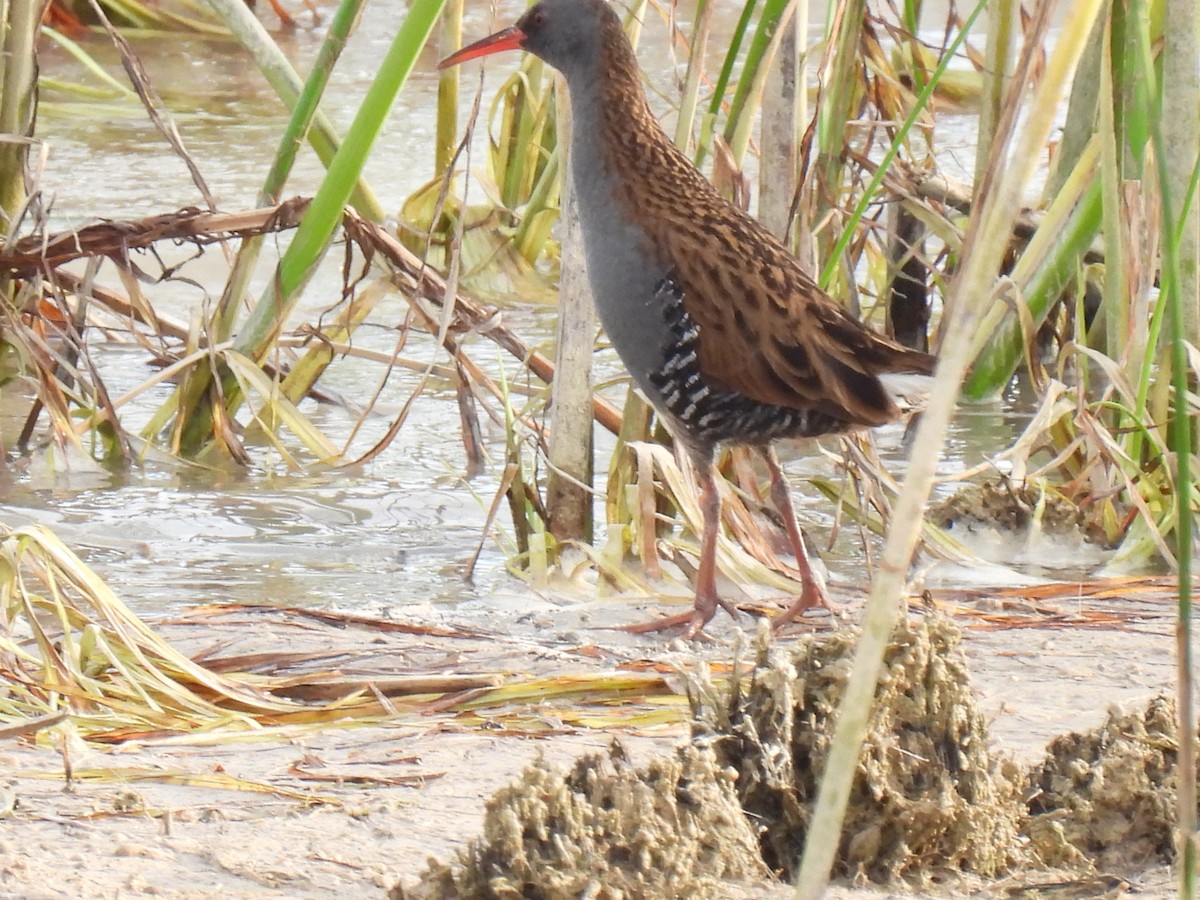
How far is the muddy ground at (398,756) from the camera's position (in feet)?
5.74

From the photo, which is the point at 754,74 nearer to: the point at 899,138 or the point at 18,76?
the point at 899,138

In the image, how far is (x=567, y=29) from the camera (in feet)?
11.0

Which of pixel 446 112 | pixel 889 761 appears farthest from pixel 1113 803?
pixel 446 112

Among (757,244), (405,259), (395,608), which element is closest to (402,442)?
(405,259)

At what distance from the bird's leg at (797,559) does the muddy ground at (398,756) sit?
0.05 meters

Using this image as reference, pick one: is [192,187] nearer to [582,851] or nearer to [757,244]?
[757,244]

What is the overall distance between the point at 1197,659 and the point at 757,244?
1065 mm

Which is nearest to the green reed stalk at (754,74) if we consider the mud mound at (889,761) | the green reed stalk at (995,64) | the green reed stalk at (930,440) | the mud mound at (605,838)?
the green reed stalk at (995,64)

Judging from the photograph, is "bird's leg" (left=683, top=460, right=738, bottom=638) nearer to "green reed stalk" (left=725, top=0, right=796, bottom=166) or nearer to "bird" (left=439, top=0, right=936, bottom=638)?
"bird" (left=439, top=0, right=936, bottom=638)

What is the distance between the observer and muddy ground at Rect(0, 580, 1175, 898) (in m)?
1.75

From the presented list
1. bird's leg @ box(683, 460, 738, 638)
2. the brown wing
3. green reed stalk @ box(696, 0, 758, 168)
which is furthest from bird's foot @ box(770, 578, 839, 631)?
green reed stalk @ box(696, 0, 758, 168)

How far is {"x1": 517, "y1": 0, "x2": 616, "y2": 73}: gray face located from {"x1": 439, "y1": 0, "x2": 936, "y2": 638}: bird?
10 cm

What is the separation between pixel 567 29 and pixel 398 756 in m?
1.71

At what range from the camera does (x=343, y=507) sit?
402 centimetres
